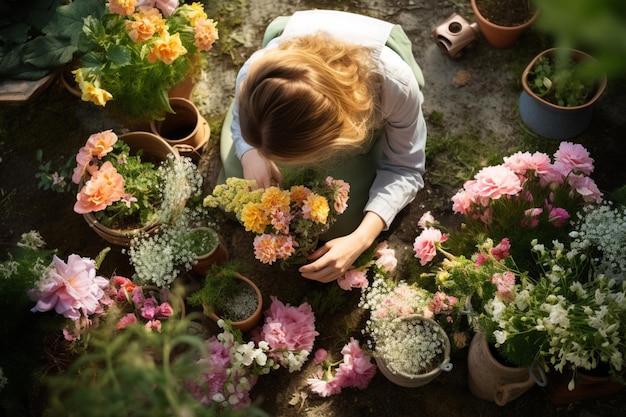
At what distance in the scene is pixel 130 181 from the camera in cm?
232

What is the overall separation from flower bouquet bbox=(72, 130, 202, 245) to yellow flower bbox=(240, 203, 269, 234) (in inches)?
23.4

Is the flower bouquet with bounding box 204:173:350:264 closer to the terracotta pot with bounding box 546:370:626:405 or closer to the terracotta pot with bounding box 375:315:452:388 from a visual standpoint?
the terracotta pot with bounding box 375:315:452:388

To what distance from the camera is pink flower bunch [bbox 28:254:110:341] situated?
199cm

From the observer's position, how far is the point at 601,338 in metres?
1.50

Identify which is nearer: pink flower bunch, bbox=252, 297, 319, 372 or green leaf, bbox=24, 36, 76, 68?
pink flower bunch, bbox=252, 297, 319, 372

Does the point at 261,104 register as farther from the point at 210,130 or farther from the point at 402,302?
the point at 210,130

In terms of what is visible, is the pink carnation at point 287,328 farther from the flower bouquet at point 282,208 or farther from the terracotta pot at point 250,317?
the flower bouquet at point 282,208

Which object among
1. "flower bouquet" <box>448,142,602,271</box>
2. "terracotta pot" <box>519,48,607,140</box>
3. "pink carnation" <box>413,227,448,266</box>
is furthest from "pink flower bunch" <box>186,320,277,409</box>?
"terracotta pot" <box>519,48,607,140</box>

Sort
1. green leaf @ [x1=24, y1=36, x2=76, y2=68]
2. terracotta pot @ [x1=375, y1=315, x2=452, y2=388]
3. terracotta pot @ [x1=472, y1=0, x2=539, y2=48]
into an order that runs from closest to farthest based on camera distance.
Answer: terracotta pot @ [x1=375, y1=315, x2=452, y2=388]
green leaf @ [x1=24, y1=36, x2=76, y2=68]
terracotta pot @ [x1=472, y1=0, x2=539, y2=48]

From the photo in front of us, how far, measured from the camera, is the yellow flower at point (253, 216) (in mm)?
1806

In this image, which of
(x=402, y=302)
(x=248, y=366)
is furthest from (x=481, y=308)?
(x=248, y=366)

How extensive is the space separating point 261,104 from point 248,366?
3.51ft

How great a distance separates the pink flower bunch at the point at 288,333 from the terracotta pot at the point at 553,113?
142cm

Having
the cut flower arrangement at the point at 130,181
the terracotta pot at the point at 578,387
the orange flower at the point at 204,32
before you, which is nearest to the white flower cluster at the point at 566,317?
the terracotta pot at the point at 578,387
